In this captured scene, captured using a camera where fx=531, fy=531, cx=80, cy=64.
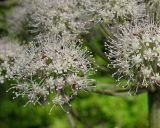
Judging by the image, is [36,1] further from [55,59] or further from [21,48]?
[55,59]

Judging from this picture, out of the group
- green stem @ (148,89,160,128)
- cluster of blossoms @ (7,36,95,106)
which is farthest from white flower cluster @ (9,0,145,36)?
green stem @ (148,89,160,128)

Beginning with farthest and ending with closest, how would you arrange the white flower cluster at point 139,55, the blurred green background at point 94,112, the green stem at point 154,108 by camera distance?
1. the blurred green background at point 94,112
2. the green stem at point 154,108
3. the white flower cluster at point 139,55

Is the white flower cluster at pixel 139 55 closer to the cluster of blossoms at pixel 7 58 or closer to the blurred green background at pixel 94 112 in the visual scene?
the cluster of blossoms at pixel 7 58

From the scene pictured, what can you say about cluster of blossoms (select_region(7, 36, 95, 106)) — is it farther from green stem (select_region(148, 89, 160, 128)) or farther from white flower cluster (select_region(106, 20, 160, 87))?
green stem (select_region(148, 89, 160, 128))

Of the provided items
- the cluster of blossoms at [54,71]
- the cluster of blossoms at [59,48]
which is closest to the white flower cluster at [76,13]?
the cluster of blossoms at [59,48]

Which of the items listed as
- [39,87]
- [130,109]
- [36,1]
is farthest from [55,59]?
[130,109]

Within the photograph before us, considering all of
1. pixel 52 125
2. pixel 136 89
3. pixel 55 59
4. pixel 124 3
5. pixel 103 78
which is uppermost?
pixel 124 3

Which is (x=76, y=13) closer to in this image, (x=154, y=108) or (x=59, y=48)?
(x=59, y=48)

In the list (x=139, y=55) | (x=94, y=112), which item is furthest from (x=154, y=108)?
(x=94, y=112)
